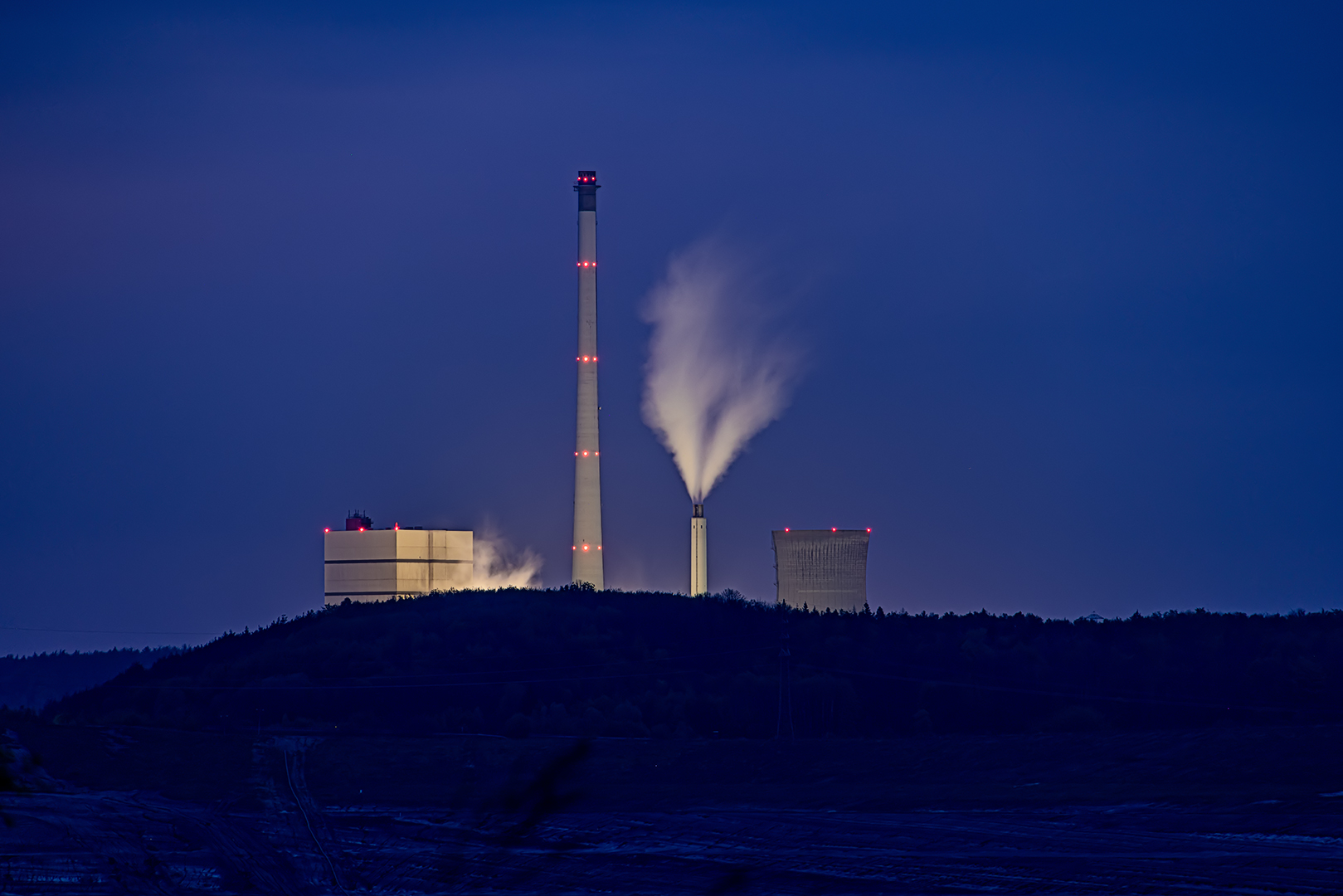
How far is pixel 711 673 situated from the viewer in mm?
106000

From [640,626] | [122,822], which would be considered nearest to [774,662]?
[640,626]

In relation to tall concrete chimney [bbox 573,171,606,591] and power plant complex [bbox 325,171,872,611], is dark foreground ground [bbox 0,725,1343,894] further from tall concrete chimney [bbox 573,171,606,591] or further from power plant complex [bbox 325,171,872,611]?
tall concrete chimney [bbox 573,171,606,591]

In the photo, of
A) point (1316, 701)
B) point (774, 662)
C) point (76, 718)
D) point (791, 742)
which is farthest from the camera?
point (774, 662)

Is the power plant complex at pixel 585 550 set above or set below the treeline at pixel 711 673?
above

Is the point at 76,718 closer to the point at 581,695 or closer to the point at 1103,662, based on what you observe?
the point at 581,695

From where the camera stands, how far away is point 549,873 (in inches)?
1553

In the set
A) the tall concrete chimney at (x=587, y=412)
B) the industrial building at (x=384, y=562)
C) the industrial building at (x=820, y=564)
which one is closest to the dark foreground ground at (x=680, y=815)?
the industrial building at (x=820, y=564)

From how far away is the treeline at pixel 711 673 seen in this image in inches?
3620

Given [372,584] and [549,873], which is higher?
[372,584]

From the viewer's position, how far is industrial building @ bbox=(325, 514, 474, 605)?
392 feet

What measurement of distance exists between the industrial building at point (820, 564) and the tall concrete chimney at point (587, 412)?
52.3 ft

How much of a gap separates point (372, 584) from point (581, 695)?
85.6 feet

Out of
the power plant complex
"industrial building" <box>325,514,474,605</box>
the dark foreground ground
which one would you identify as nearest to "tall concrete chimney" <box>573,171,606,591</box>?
the power plant complex

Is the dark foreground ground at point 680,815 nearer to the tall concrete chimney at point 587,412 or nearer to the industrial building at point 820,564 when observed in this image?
the industrial building at point 820,564
